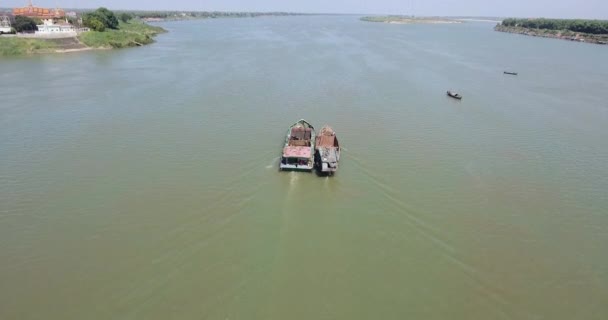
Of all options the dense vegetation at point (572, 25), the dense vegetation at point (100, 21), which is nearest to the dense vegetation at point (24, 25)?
the dense vegetation at point (100, 21)

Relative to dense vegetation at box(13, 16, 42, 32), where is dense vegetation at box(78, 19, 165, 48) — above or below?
below

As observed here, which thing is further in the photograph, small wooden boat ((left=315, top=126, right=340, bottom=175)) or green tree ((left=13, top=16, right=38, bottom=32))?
green tree ((left=13, top=16, right=38, bottom=32))

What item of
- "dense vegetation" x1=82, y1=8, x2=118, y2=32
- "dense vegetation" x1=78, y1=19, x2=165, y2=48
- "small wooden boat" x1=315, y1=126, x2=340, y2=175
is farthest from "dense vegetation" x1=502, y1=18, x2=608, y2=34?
"dense vegetation" x1=82, y1=8, x2=118, y2=32

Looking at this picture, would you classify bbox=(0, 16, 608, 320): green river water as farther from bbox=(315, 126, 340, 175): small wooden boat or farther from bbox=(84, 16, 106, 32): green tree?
bbox=(84, 16, 106, 32): green tree

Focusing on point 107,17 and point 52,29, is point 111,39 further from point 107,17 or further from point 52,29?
point 107,17

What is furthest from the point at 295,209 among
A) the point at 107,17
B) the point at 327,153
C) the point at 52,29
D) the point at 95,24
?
the point at 107,17

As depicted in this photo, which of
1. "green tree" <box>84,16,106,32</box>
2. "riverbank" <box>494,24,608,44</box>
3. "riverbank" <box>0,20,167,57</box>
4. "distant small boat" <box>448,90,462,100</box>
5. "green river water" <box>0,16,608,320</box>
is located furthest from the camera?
"riverbank" <box>494,24,608,44</box>

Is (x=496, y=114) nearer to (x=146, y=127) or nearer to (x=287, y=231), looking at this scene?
(x=287, y=231)

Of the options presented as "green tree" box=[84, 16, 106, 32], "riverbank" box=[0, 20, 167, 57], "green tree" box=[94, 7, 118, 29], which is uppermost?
"green tree" box=[94, 7, 118, 29]
